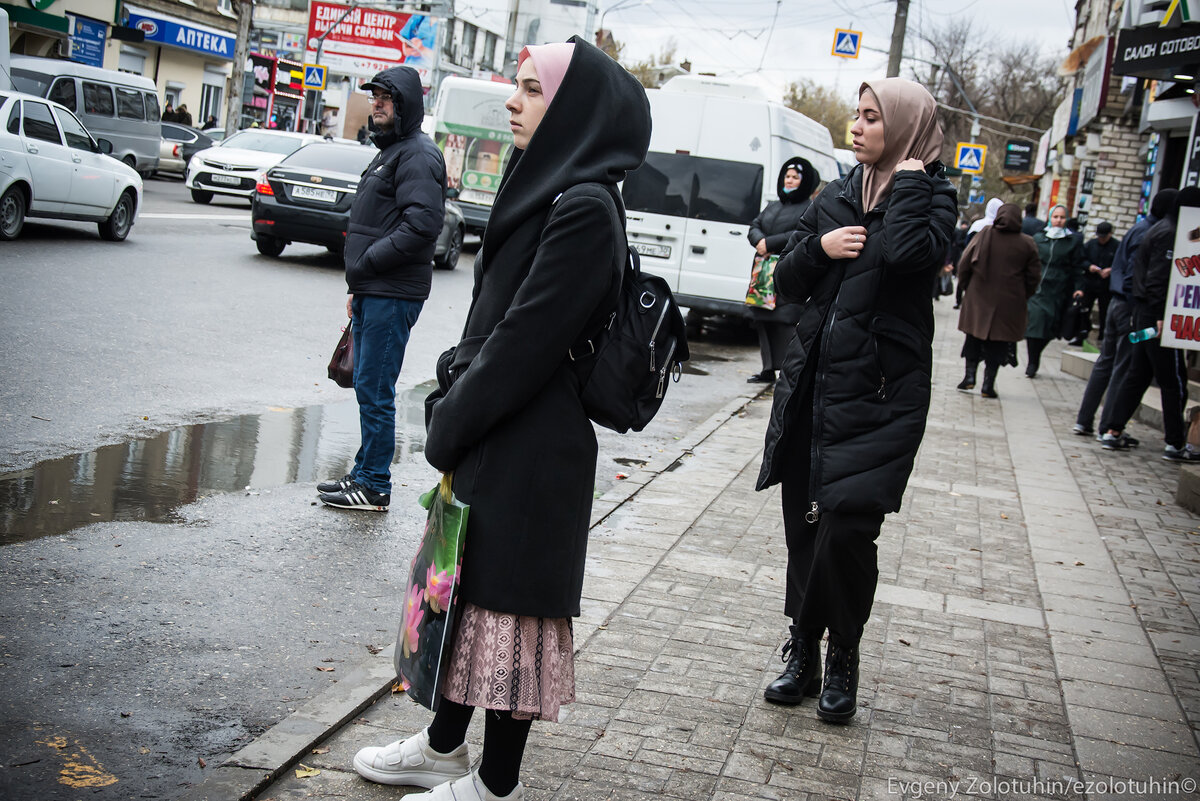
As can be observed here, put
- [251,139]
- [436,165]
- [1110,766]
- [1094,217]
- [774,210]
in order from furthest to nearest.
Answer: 1. [251,139]
2. [1094,217]
3. [774,210]
4. [436,165]
5. [1110,766]

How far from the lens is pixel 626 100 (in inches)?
111

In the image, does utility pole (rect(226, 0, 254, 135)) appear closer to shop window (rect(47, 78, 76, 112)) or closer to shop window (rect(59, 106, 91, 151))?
shop window (rect(47, 78, 76, 112))

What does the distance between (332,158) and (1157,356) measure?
11.6 meters

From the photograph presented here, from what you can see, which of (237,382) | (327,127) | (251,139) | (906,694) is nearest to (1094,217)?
(251,139)

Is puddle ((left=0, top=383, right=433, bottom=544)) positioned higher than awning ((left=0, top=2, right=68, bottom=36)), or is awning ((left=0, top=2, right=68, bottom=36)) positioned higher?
awning ((left=0, top=2, right=68, bottom=36))

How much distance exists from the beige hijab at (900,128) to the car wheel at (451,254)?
51.7 ft

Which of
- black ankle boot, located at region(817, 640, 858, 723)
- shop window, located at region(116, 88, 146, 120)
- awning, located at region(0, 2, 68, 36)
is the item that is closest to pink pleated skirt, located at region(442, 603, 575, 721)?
black ankle boot, located at region(817, 640, 858, 723)

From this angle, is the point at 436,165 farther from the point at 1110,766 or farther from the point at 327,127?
the point at 327,127

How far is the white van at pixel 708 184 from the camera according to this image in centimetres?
1477

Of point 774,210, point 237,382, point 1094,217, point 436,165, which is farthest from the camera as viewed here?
point 1094,217

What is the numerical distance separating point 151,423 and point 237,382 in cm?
153

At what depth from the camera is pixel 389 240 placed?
225 inches

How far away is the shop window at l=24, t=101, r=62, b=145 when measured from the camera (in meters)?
14.7

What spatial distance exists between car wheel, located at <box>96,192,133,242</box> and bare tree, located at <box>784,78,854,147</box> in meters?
75.0
